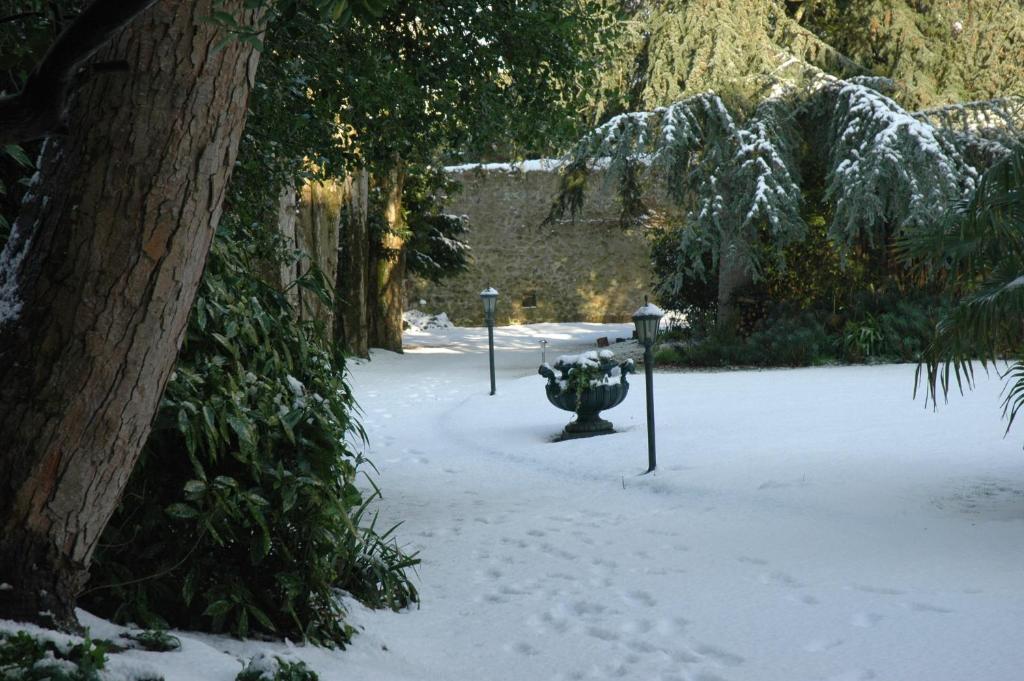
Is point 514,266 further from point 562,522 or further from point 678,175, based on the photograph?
point 562,522

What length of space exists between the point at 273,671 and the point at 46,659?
1.96 feet

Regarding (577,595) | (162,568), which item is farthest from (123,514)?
(577,595)

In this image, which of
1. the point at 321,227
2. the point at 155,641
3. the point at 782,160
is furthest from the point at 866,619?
the point at 321,227

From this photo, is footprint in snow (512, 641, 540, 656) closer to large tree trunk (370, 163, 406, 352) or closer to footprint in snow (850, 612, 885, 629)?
footprint in snow (850, 612, 885, 629)

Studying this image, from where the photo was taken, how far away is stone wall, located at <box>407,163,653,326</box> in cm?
2348

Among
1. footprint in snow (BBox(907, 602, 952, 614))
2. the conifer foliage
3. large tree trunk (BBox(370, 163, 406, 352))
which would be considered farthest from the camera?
large tree trunk (BBox(370, 163, 406, 352))

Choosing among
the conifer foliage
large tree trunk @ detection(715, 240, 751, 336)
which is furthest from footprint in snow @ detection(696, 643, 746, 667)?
large tree trunk @ detection(715, 240, 751, 336)

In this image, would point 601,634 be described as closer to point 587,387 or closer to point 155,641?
point 155,641

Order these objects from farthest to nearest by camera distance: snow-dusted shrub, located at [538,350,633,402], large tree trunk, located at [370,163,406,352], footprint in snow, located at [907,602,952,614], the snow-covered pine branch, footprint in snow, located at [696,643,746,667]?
large tree trunk, located at [370,163,406,352] → the snow-covered pine branch → snow-dusted shrub, located at [538,350,633,402] → footprint in snow, located at [907,602,952,614] → footprint in snow, located at [696,643,746,667]

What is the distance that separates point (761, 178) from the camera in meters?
12.4

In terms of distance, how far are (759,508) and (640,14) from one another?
11156mm

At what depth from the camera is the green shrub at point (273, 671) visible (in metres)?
2.52

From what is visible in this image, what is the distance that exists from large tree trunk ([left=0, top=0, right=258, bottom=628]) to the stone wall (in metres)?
21.3

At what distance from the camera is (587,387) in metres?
8.35
